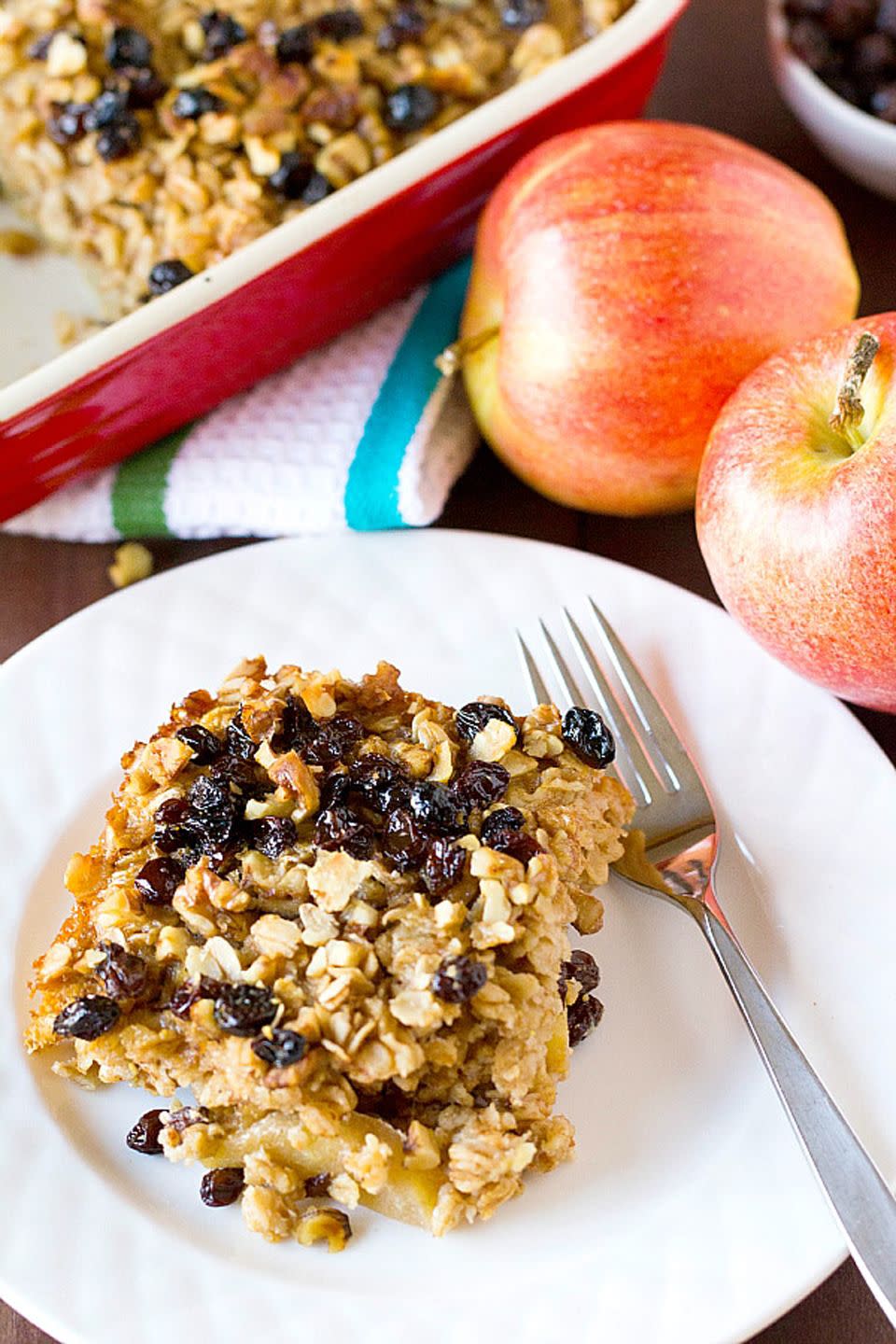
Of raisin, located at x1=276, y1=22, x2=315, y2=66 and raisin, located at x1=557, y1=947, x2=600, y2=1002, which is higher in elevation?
raisin, located at x1=276, y1=22, x2=315, y2=66

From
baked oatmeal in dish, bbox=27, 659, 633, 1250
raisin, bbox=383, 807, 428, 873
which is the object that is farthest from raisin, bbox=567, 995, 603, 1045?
raisin, bbox=383, 807, 428, 873

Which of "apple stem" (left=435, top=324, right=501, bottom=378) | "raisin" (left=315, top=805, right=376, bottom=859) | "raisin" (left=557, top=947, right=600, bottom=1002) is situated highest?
"apple stem" (left=435, top=324, right=501, bottom=378)

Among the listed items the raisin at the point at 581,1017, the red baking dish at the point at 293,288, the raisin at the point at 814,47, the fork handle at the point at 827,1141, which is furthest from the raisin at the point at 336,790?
the raisin at the point at 814,47

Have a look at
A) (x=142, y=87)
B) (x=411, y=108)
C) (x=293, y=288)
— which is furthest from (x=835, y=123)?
(x=142, y=87)

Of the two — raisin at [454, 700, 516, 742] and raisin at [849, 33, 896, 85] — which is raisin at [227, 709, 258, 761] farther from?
raisin at [849, 33, 896, 85]

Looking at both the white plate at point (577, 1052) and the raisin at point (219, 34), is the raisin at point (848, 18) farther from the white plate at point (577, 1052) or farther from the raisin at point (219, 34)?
the white plate at point (577, 1052)

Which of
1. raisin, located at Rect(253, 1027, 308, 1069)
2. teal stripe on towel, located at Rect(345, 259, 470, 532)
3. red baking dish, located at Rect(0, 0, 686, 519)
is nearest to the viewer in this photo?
raisin, located at Rect(253, 1027, 308, 1069)

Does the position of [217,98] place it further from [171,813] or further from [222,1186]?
[222,1186]
